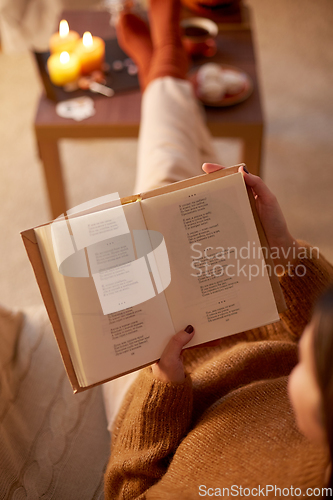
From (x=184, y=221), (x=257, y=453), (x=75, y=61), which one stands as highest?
(x=75, y=61)

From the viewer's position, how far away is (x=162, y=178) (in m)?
0.97

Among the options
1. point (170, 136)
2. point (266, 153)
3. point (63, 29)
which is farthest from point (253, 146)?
point (63, 29)

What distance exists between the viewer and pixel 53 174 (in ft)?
4.48

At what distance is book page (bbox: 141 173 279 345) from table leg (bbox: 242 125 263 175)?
642 mm

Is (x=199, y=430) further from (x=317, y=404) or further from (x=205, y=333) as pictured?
(x=317, y=404)

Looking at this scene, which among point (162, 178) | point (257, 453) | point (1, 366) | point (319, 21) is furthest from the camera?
point (319, 21)

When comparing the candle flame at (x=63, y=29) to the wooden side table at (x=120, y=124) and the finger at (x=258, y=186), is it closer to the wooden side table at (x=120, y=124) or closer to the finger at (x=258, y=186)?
the wooden side table at (x=120, y=124)

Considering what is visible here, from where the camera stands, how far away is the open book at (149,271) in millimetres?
590

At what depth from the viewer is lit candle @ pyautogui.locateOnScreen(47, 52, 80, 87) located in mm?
1302

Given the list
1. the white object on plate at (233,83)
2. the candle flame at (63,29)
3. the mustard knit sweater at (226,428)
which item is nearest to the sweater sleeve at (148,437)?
the mustard knit sweater at (226,428)

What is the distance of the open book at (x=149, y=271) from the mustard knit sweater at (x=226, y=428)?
0.11m

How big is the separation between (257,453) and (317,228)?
1.06m

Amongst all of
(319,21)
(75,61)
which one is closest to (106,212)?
(75,61)

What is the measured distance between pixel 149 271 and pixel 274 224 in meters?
0.25
